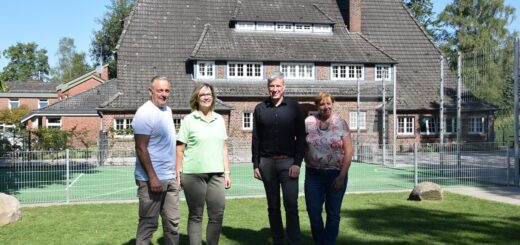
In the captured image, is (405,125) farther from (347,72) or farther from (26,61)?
(26,61)

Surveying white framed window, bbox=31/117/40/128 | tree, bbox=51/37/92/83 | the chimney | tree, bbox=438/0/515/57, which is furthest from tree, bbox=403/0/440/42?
tree, bbox=51/37/92/83

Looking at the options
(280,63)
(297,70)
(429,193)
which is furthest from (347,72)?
(429,193)

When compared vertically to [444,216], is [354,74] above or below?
above

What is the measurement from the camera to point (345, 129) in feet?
21.2

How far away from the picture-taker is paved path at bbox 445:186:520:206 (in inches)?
468

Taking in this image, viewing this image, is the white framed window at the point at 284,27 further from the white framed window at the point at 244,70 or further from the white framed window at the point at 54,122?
the white framed window at the point at 54,122

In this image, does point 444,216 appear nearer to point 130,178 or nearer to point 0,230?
point 0,230

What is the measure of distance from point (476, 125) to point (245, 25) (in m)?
15.6

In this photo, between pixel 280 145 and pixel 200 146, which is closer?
pixel 200 146

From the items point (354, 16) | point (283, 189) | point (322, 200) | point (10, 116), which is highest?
point (354, 16)

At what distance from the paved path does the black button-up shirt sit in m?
7.05

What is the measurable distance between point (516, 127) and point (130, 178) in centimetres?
1184

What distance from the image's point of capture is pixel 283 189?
6.51 meters

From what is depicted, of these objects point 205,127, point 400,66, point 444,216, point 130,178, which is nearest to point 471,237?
point 444,216
